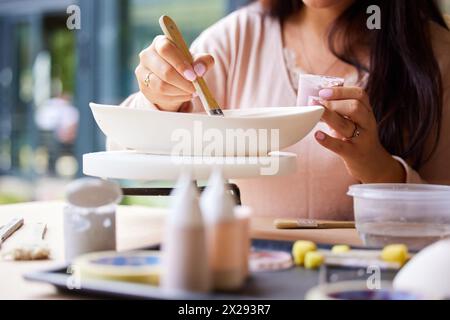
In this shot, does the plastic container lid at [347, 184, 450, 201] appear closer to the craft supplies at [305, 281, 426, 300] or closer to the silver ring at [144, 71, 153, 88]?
the craft supplies at [305, 281, 426, 300]

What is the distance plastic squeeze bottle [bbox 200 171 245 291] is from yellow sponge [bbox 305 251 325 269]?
0.51 ft

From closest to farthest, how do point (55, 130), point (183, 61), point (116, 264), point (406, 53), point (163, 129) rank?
point (116, 264), point (163, 129), point (183, 61), point (406, 53), point (55, 130)

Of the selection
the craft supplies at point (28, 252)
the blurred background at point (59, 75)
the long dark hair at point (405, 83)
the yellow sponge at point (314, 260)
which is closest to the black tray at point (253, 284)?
the yellow sponge at point (314, 260)

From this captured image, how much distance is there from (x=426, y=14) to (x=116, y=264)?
134cm

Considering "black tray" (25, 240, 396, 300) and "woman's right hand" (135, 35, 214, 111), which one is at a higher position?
"woman's right hand" (135, 35, 214, 111)

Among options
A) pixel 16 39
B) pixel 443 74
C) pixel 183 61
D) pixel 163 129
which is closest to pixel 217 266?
pixel 163 129

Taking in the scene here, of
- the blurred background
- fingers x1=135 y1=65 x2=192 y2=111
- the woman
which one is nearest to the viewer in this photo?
fingers x1=135 y1=65 x2=192 y2=111

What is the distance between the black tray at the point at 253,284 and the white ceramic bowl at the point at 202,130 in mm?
325

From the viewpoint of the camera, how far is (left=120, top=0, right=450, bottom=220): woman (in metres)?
1.56

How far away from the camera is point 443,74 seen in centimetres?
183

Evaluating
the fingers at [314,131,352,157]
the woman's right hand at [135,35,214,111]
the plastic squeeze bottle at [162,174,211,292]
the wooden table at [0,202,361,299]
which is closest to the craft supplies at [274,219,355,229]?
the wooden table at [0,202,361,299]

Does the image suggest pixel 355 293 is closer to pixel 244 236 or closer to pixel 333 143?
pixel 244 236

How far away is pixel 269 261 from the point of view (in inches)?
36.6

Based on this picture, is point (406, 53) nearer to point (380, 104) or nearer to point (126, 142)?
point (380, 104)
